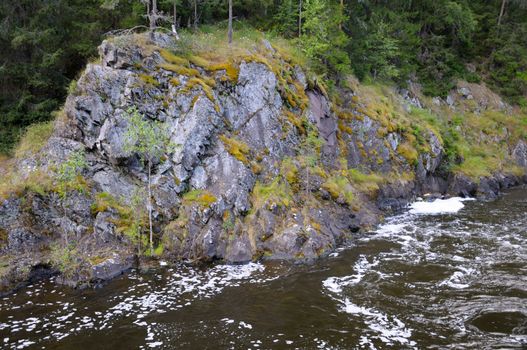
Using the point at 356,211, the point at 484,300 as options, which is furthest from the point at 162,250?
the point at 484,300

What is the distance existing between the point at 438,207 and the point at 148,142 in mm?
19380

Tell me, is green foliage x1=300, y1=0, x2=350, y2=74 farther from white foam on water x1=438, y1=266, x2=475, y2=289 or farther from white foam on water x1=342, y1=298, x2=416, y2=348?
white foam on water x1=342, y1=298, x2=416, y2=348

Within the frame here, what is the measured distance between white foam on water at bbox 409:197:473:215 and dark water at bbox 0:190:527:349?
22.4 feet

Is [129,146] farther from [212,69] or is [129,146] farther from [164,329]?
[164,329]

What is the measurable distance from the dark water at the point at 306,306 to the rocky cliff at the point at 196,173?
177 centimetres

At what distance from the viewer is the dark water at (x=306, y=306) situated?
11.1 metres

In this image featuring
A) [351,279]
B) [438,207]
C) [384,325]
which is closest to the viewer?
[384,325]

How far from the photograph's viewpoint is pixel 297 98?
2561 centimetres

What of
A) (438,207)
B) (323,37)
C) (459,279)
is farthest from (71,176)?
(438,207)

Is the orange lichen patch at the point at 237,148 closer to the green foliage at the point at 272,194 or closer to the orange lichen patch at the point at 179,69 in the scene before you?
the green foliage at the point at 272,194

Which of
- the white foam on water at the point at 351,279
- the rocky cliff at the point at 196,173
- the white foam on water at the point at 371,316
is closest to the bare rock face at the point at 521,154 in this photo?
the rocky cliff at the point at 196,173

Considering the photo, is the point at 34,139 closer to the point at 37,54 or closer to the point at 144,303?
the point at 37,54

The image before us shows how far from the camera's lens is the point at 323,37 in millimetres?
28078

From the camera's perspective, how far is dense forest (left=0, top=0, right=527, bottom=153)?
24.6 meters
